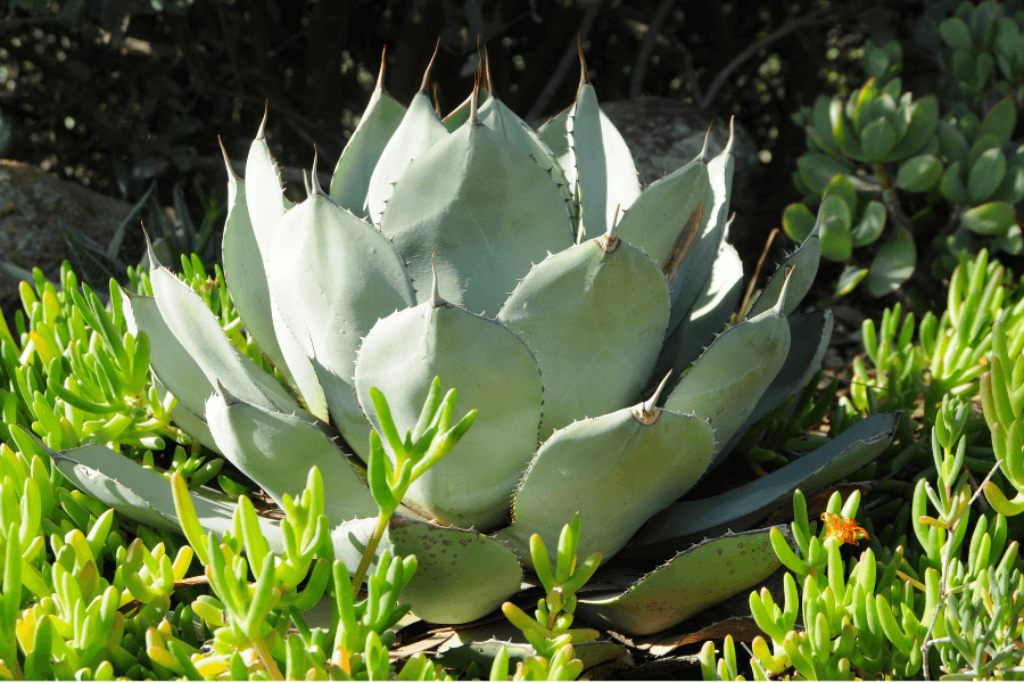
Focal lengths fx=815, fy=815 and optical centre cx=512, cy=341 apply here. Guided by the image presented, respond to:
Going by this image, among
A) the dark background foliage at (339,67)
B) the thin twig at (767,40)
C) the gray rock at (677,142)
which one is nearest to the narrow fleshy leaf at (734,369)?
the gray rock at (677,142)

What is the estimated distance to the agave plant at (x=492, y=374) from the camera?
80 centimetres

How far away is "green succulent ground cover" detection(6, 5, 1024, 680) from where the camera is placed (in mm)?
700

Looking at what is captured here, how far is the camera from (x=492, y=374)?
31.0 inches

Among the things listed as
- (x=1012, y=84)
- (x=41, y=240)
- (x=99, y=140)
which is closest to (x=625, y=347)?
(x=41, y=240)

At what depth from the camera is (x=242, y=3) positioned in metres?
3.04

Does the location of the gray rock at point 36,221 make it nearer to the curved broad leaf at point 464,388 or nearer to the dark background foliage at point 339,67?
the dark background foliage at point 339,67

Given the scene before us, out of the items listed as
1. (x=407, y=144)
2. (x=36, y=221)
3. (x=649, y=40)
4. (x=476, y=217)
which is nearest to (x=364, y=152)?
(x=407, y=144)

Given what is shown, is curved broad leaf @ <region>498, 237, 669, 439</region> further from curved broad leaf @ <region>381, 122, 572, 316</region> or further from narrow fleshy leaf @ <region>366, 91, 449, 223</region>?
narrow fleshy leaf @ <region>366, 91, 449, 223</region>

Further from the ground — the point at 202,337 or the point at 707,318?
the point at 202,337

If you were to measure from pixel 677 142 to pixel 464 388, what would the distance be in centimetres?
193

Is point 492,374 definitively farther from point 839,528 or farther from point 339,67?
point 339,67

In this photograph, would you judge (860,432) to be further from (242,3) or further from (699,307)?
(242,3)

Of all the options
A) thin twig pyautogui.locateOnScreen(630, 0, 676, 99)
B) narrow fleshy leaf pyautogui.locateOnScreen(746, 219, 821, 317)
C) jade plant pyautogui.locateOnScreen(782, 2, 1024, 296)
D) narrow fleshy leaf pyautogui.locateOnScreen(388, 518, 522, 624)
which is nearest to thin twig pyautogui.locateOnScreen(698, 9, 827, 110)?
thin twig pyautogui.locateOnScreen(630, 0, 676, 99)

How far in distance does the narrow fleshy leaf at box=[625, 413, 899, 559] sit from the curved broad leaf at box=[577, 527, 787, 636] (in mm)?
76
